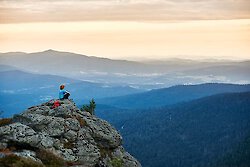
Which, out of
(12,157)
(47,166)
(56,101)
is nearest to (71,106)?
(56,101)

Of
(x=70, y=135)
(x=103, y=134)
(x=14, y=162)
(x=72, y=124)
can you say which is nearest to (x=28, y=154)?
(x=14, y=162)

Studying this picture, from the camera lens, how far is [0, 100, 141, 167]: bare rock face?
133 ft

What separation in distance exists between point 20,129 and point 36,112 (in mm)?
8600

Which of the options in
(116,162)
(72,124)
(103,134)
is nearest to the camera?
(116,162)

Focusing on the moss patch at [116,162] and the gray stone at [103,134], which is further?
the gray stone at [103,134]

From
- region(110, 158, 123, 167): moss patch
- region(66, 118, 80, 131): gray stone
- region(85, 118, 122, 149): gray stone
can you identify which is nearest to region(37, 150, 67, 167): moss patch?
region(66, 118, 80, 131): gray stone

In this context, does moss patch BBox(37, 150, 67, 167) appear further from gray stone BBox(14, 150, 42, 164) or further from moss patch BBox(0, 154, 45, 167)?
moss patch BBox(0, 154, 45, 167)

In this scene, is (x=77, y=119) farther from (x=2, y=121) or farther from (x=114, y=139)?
(x=2, y=121)

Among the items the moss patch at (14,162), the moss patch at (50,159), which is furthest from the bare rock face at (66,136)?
the moss patch at (14,162)

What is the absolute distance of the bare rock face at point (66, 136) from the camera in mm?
40500

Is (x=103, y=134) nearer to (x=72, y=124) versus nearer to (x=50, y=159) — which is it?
(x=72, y=124)

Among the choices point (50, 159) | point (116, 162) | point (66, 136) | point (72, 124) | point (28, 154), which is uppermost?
point (72, 124)

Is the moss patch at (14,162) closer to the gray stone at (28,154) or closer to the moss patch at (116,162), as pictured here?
the gray stone at (28,154)

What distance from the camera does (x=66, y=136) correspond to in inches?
1785
